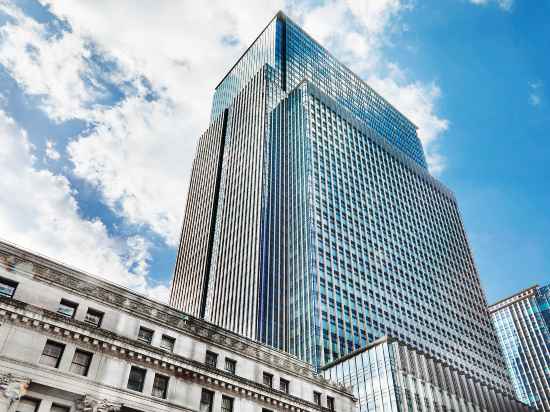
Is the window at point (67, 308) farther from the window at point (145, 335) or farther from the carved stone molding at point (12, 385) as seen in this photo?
the carved stone molding at point (12, 385)

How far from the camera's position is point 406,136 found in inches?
7613

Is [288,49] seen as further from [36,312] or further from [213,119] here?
[36,312]

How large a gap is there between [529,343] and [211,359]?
184968 mm

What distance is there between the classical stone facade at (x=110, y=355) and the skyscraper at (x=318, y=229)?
175 ft

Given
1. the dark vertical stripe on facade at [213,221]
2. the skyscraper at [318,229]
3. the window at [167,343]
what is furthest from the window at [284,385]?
the dark vertical stripe on facade at [213,221]

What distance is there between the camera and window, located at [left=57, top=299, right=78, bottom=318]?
117 ft

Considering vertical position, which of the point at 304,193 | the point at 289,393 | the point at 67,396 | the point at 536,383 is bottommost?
the point at 67,396

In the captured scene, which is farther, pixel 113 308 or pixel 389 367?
pixel 389 367

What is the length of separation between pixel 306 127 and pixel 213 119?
61322mm

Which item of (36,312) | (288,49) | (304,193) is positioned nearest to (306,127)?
(304,193)

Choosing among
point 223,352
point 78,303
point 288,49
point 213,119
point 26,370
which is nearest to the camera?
point 26,370

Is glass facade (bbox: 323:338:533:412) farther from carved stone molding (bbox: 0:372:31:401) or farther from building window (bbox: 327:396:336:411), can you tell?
carved stone molding (bbox: 0:372:31:401)

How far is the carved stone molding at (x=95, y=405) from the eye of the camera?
1256 inches

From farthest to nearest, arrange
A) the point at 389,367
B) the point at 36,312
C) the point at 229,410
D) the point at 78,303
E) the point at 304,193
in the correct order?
the point at 304,193
the point at 389,367
the point at 229,410
the point at 78,303
the point at 36,312
